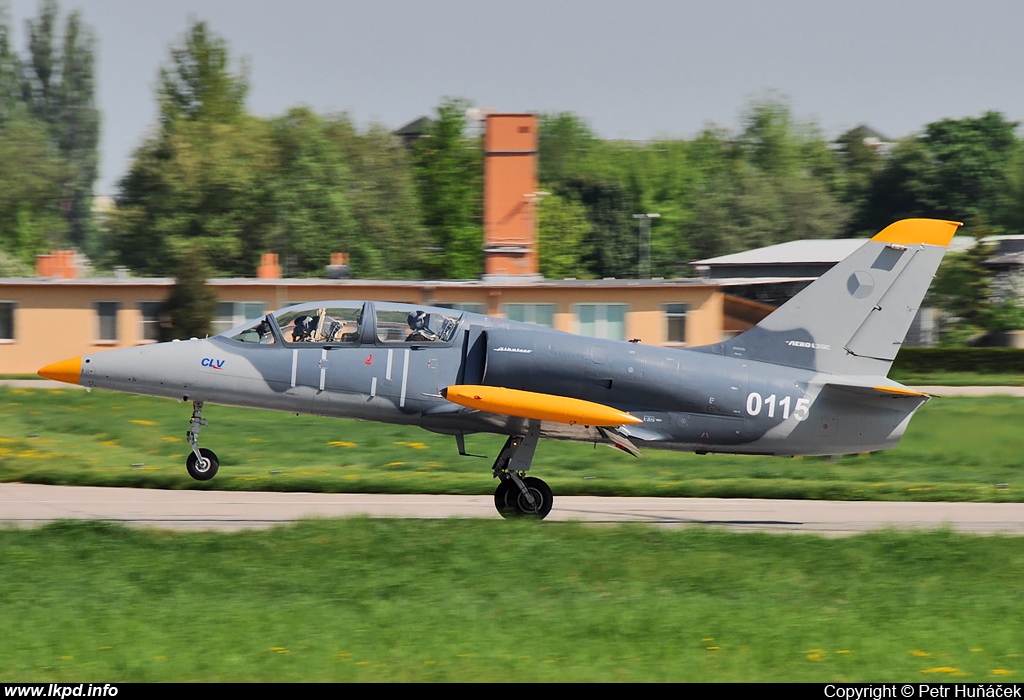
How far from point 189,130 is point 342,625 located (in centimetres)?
7710

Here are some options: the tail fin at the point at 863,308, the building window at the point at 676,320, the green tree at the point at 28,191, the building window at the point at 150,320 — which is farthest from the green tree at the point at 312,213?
the tail fin at the point at 863,308

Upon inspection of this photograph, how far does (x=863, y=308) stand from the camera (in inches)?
578

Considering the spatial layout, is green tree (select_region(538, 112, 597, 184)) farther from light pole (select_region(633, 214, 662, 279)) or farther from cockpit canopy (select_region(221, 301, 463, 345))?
cockpit canopy (select_region(221, 301, 463, 345))

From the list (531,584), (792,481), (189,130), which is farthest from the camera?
(189,130)

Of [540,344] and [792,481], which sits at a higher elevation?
[540,344]

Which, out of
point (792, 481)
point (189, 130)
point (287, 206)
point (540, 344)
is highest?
point (189, 130)

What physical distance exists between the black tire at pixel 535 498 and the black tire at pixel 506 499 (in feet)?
0.06

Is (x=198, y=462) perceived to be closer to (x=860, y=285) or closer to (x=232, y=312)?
(x=860, y=285)

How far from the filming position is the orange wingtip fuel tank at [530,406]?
13.4 m

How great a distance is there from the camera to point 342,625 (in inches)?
349

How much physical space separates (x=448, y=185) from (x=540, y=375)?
210 feet

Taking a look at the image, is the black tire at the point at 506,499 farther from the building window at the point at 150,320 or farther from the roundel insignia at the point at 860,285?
the building window at the point at 150,320
